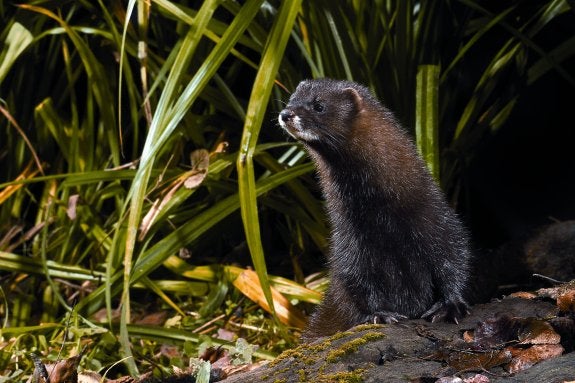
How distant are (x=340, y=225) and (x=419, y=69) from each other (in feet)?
3.34

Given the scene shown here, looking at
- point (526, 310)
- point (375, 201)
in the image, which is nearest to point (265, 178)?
point (375, 201)

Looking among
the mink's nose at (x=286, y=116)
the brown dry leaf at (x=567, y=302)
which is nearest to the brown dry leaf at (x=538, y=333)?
the brown dry leaf at (x=567, y=302)

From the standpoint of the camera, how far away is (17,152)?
523cm

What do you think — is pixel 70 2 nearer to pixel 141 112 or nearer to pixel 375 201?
pixel 141 112

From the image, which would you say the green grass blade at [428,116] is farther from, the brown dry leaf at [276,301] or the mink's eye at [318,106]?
the brown dry leaf at [276,301]

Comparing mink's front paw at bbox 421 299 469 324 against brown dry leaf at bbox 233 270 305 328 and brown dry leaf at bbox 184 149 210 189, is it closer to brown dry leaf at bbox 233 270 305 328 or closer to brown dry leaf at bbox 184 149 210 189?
brown dry leaf at bbox 233 270 305 328

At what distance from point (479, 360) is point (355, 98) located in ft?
4.40

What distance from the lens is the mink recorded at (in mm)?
3529

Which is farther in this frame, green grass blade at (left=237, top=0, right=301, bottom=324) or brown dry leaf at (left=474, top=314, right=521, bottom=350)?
green grass blade at (left=237, top=0, right=301, bottom=324)

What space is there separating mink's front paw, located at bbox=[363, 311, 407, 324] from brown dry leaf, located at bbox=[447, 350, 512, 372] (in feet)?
2.09

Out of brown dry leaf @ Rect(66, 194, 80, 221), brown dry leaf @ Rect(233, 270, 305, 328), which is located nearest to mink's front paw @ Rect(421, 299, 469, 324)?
brown dry leaf @ Rect(233, 270, 305, 328)

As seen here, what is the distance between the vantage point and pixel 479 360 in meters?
2.65

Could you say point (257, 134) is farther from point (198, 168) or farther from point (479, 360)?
point (479, 360)

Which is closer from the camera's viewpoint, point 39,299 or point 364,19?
point 364,19
